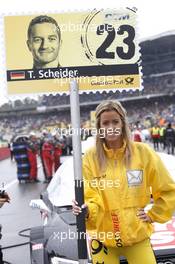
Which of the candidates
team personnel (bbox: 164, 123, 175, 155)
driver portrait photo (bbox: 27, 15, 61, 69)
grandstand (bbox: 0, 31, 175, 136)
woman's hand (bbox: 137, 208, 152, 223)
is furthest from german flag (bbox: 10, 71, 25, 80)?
grandstand (bbox: 0, 31, 175, 136)

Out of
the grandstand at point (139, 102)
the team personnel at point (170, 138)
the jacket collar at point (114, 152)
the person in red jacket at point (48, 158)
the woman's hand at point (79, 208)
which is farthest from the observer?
the grandstand at point (139, 102)

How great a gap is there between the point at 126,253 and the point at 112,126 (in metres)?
0.81

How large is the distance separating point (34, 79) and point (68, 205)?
7.33 feet

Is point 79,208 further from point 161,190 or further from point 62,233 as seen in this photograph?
point 62,233

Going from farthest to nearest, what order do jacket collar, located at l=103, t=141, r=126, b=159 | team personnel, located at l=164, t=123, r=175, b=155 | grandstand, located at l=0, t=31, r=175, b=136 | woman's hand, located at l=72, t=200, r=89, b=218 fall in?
grandstand, located at l=0, t=31, r=175, b=136 → team personnel, located at l=164, t=123, r=175, b=155 → jacket collar, located at l=103, t=141, r=126, b=159 → woman's hand, located at l=72, t=200, r=89, b=218

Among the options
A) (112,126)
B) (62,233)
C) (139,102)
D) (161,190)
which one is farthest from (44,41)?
(139,102)

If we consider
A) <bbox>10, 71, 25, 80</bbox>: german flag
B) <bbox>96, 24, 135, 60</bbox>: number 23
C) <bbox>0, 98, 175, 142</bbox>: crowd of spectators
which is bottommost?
<bbox>10, 71, 25, 80</bbox>: german flag

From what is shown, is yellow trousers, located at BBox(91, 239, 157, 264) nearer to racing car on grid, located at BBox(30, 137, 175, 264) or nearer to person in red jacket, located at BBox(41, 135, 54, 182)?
racing car on grid, located at BBox(30, 137, 175, 264)

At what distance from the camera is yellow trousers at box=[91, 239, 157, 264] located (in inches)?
132

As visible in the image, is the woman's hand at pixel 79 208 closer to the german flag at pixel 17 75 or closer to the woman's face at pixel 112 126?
the woman's face at pixel 112 126

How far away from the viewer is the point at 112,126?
3432 millimetres

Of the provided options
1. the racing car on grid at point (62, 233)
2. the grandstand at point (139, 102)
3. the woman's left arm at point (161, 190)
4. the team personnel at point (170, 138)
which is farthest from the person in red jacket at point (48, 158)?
the grandstand at point (139, 102)

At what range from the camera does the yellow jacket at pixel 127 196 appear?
10.9ft

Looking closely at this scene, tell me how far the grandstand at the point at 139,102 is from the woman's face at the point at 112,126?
6288 centimetres
